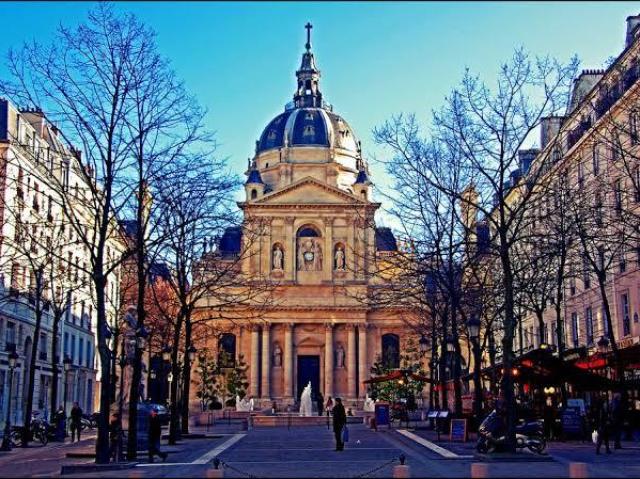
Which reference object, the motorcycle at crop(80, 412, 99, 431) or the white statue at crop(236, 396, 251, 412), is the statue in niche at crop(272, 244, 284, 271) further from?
the motorcycle at crop(80, 412, 99, 431)

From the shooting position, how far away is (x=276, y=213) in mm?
82000

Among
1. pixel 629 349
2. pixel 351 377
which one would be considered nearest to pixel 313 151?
pixel 351 377

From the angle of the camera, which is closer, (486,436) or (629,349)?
(486,436)

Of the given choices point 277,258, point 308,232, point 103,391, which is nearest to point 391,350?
point 277,258

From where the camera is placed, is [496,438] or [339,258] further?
[339,258]

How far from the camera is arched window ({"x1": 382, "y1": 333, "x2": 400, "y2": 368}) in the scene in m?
74.9

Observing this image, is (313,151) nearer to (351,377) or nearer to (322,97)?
(322,97)

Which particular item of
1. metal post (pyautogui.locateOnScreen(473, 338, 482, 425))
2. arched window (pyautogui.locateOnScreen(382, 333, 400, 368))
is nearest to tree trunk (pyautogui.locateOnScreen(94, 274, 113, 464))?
metal post (pyautogui.locateOnScreen(473, 338, 482, 425))

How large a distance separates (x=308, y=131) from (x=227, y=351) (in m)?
25.9

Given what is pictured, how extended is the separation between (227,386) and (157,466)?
53006mm

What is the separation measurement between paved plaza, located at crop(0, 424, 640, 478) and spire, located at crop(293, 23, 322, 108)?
71.2m

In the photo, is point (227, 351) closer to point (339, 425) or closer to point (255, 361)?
point (255, 361)

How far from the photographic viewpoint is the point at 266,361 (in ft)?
263

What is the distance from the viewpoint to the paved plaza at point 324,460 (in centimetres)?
1838
